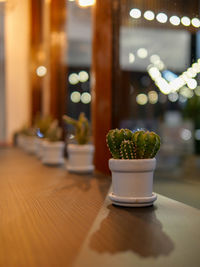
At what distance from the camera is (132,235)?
88 centimetres

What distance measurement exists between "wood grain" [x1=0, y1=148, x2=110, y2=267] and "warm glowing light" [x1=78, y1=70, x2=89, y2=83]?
1036 mm

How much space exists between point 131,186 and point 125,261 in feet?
1.64

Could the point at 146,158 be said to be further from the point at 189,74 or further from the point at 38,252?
the point at 38,252

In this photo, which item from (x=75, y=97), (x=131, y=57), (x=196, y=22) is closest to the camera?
(x=196, y=22)

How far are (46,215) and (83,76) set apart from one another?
198 centimetres

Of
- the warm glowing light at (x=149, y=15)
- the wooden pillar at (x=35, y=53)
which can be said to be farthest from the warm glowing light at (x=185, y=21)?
the wooden pillar at (x=35, y=53)

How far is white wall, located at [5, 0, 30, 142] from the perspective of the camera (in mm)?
5133

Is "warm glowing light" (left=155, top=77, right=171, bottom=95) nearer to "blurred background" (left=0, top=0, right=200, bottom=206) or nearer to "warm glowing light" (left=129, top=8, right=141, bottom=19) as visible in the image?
"blurred background" (left=0, top=0, right=200, bottom=206)

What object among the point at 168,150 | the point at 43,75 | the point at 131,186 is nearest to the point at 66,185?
the point at 131,186

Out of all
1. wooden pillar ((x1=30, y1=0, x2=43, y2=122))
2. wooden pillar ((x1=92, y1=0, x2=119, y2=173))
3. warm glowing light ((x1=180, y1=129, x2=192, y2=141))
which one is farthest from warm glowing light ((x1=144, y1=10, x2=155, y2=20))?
warm glowing light ((x1=180, y1=129, x2=192, y2=141))

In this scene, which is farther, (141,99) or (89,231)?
(141,99)

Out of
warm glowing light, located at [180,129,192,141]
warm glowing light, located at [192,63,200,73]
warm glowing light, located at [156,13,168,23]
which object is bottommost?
warm glowing light, located at [180,129,192,141]

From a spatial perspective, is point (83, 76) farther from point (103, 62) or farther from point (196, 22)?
point (196, 22)

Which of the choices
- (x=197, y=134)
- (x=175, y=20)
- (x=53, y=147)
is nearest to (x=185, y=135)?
(x=197, y=134)
